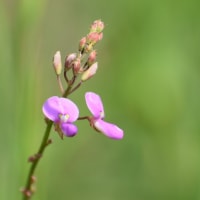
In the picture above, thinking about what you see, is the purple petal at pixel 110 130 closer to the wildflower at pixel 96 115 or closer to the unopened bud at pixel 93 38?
the wildflower at pixel 96 115

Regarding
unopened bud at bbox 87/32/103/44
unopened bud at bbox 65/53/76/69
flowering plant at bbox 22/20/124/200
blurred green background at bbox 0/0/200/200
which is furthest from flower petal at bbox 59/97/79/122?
blurred green background at bbox 0/0/200/200

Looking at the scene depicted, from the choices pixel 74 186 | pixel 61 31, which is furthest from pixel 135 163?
pixel 61 31

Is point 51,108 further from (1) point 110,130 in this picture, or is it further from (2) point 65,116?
(1) point 110,130

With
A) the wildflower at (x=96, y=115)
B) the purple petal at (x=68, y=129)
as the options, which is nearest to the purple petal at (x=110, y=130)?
the wildflower at (x=96, y=115)

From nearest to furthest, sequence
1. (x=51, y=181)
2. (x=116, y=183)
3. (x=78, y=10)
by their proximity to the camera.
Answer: (x=51, y=181) < (x=116, y=183) < (x=78, y=10)

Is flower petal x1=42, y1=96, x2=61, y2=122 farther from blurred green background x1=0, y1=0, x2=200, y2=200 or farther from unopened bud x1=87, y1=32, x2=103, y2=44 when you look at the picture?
blurred green background x1=0, y1=0, x2=200, y2=200

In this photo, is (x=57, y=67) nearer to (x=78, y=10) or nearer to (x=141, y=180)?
(x=141, y=180)

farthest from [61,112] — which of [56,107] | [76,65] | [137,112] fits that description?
[137,112]
